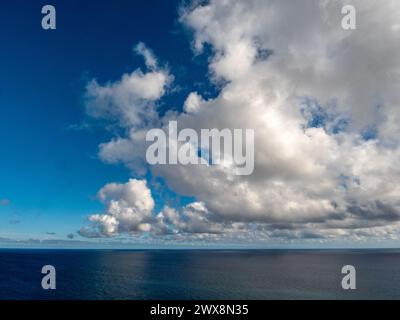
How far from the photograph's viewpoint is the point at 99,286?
119 m
